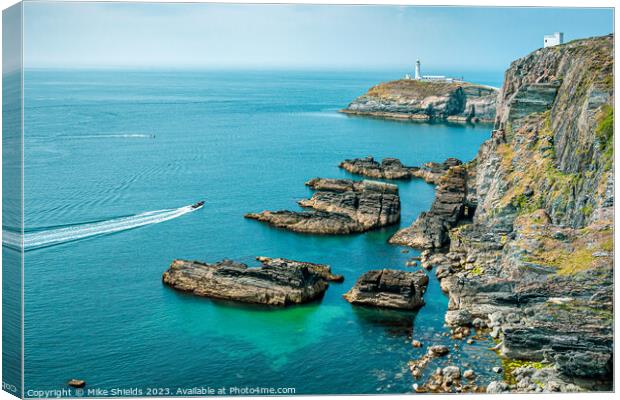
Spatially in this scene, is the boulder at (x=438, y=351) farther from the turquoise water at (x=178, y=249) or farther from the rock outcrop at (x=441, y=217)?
the rock outcrop at (x=441, y=217)

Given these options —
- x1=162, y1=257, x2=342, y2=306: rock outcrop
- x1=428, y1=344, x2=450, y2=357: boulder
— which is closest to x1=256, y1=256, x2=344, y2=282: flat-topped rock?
x1=162, y1=257, x2=342, y2=306: rock outcrop

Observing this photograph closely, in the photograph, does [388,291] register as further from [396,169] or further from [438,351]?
[396,169]

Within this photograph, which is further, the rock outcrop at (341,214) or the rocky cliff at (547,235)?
the rock outcrop at (341,214)

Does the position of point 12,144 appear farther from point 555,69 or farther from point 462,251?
point 555,69

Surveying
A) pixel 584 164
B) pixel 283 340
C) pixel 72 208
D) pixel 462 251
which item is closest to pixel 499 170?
pixel 462 251

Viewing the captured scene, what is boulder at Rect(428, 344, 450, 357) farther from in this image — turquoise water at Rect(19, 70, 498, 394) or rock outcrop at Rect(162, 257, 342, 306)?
rock outcrop at Rect(162, 257, 342, 306)

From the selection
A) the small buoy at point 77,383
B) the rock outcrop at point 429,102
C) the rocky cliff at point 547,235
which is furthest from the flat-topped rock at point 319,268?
the rock outcrop at point 429,102

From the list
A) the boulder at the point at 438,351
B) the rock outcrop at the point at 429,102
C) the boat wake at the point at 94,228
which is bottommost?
the boulder at the point at 438,351
